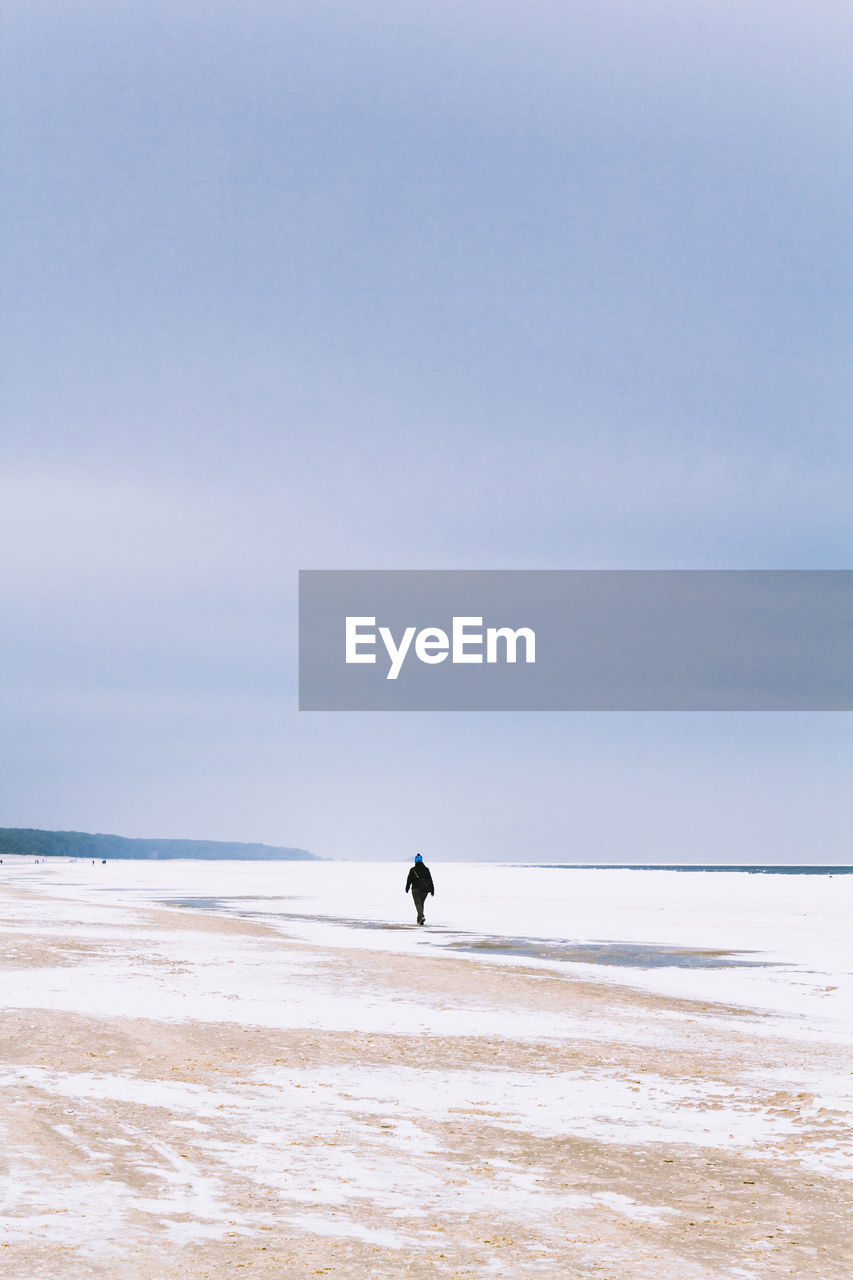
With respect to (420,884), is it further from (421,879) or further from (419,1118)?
(419,1118)

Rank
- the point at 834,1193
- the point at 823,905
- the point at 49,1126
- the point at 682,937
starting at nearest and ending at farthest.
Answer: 1. the point at 834,1193
2. the point at 49,1126
3. the point at 682,937
4. the point at 823,905

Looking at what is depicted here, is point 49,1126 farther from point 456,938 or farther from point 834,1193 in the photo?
point 456,938

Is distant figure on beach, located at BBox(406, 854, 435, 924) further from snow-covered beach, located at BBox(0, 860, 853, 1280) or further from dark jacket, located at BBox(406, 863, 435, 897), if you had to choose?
snow-covered beach, located at BBox(0, 860, 853, 1280)

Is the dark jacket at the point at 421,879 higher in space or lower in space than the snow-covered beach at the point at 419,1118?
higher

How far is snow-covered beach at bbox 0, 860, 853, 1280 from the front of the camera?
650 centimetres

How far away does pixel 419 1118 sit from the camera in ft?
31.5

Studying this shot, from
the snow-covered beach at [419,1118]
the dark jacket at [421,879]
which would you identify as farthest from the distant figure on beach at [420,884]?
the snow-covered beach at [419,1118]

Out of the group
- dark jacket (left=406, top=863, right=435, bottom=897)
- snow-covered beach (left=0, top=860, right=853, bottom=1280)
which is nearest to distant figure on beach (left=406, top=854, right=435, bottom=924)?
dark jacket (left=406, top=863, right=435, bottom=897)

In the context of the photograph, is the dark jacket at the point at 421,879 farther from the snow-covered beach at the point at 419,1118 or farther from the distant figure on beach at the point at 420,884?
the snow-covered beach at the point at 419,1118

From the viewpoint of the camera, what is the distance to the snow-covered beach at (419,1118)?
6.50 meters

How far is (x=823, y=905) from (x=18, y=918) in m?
31.9

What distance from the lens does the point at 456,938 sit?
2853 cm

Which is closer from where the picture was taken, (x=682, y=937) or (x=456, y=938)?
(x=456, y=938)

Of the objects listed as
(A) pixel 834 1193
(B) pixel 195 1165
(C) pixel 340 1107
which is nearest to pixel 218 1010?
(C) pixel 340 1107
